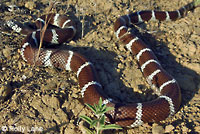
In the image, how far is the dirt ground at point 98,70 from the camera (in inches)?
184


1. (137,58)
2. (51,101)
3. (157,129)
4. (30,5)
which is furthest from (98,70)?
(30,5)

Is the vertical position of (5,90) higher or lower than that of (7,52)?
lower

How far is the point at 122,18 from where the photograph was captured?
721 centimetres

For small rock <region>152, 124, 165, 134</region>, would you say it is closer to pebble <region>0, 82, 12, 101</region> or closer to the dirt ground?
the dirt ground

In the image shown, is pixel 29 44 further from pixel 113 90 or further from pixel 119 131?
pixel 119 131

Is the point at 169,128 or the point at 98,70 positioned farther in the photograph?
the point at 98,70

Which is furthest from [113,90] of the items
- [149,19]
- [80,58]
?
[149,19]

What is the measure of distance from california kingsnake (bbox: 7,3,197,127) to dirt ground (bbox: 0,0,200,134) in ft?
0.61

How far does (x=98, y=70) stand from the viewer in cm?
583

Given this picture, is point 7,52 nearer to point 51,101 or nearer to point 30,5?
point 51,101

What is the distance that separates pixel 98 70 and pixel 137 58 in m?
1.20

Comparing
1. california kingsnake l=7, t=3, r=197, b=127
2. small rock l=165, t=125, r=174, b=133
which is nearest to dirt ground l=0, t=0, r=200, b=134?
small rock l=165, t=125, r=174, b=133

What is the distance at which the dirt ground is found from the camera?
15.3ft

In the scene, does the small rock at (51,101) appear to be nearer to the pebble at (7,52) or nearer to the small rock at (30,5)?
the pebble at (7,52)
